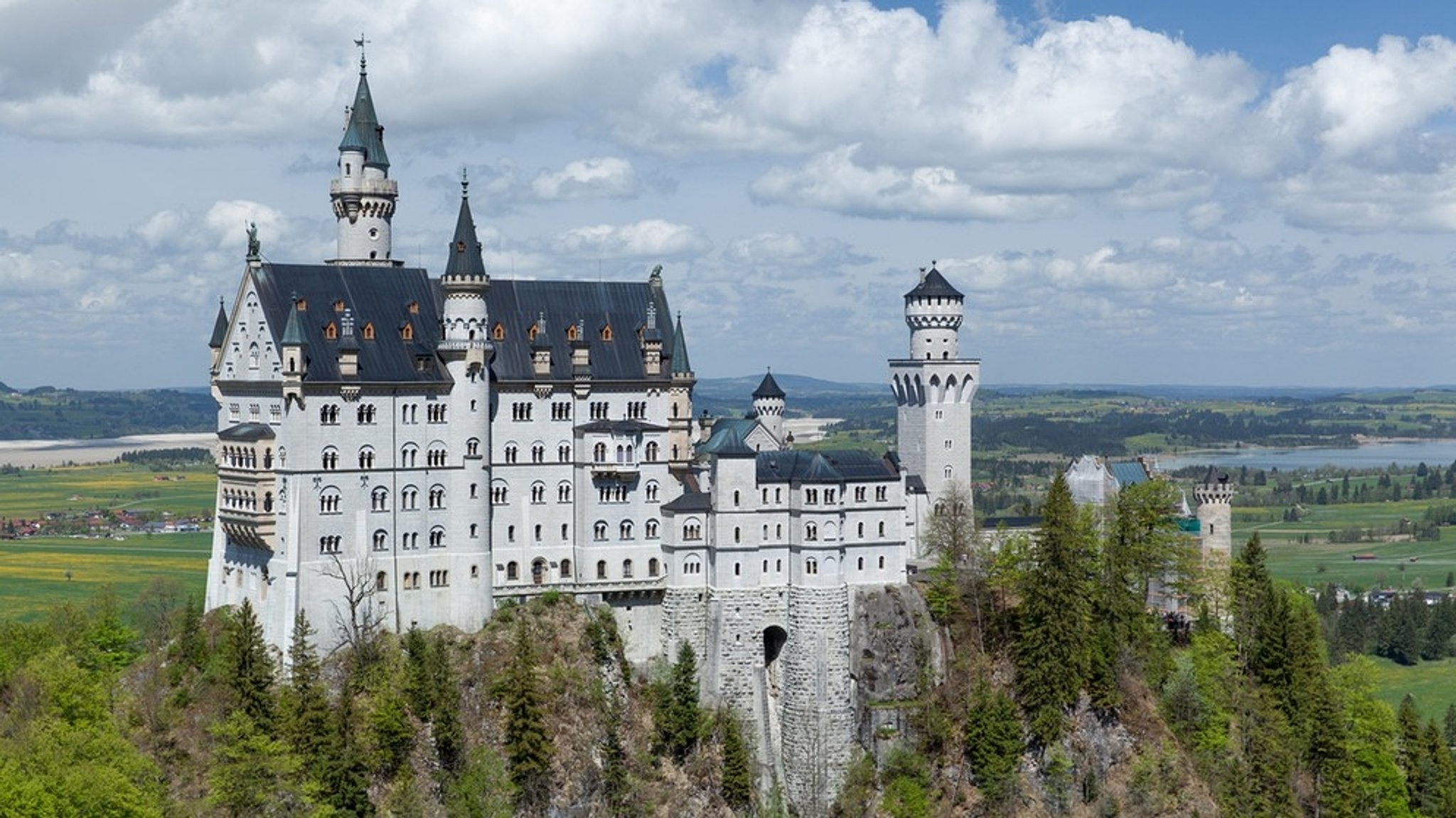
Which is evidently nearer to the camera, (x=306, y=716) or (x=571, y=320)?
(x=306, y=716)

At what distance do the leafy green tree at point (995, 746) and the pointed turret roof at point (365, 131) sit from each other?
153 feet

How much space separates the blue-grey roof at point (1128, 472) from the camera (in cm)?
11763

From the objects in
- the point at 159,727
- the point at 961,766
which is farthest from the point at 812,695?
the point at 159,727

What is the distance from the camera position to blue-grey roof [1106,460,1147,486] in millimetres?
117631

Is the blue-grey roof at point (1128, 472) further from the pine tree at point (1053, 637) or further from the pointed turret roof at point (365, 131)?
the pointed turret roof at point (365, 131)

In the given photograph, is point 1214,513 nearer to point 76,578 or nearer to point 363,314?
point 363,314

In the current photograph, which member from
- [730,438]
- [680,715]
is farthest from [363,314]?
[680,715]

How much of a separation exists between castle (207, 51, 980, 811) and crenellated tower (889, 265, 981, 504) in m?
5.65

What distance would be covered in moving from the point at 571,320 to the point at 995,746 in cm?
3391

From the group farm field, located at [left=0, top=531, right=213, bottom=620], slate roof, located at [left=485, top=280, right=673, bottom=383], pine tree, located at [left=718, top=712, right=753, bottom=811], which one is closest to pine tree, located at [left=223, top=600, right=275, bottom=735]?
slate roof, located at [left=485, top=280, right=673, bottom=383]

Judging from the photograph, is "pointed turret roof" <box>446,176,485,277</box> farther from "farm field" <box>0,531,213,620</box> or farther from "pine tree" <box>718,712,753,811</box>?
"farm field" <box>0,531,213,620</box>

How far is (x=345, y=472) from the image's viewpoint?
9088 centimetres

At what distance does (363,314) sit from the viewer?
93.5m

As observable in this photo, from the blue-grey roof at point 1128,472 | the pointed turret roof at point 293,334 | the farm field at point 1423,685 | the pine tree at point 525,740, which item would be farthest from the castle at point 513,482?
the farm field at point 1423,685
